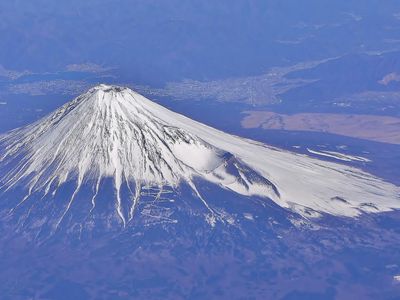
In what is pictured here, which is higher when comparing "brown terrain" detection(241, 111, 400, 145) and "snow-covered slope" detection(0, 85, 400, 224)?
"snow-covered slope" detection(0, 85, 400, 224)

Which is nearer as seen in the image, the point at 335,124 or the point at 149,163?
the point at 149,163

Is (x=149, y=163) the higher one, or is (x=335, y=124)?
(x=149, y=163)

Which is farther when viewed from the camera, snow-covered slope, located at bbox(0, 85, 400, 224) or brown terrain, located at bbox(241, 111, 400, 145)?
brown terrain, located at bbox(241, 111, 400, 145)

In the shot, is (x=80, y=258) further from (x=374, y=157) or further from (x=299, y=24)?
(x=299, y=24)

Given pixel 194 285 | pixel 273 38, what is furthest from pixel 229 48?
pixel 194 285

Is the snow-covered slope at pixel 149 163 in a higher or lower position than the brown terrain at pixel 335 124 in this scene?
higher
